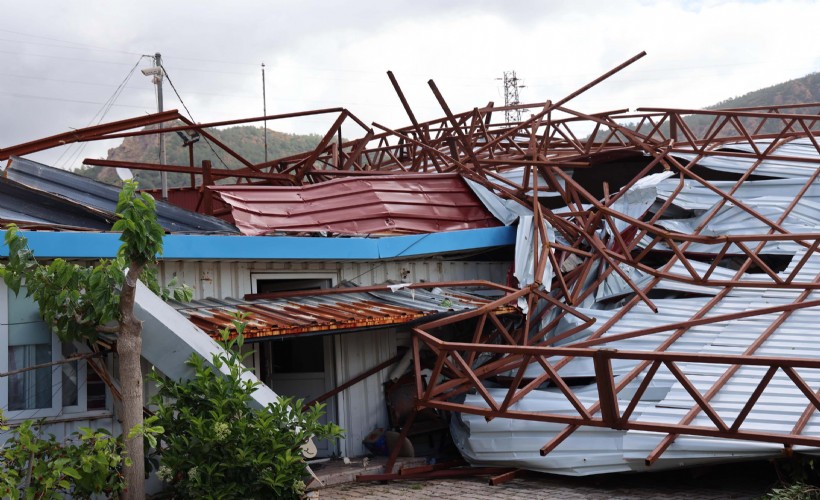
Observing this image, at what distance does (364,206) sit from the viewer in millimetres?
12570

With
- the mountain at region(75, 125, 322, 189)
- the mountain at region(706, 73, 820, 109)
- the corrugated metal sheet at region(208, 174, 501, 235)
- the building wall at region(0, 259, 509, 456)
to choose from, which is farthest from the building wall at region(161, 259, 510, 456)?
the mountain at region(706, 73, 820, 109)

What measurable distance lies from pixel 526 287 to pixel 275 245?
3206mm

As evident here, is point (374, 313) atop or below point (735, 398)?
atop

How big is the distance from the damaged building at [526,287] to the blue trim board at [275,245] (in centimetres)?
2

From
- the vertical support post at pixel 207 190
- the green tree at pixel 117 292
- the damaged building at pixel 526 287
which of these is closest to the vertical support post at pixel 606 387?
the damaged building at pixel 526 287

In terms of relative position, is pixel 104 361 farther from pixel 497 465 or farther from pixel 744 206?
pixel 744 206

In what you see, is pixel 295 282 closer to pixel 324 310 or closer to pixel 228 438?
pixel 324 310

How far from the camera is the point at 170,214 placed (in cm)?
1115

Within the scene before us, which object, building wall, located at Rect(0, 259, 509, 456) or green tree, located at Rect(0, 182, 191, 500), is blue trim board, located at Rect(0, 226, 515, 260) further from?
green tree, located at Rect(0, 182, 191, 500)

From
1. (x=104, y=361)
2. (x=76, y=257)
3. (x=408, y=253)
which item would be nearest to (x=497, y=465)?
(x=408, y=253)

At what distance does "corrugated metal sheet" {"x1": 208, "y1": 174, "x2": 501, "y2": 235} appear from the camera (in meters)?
11.7

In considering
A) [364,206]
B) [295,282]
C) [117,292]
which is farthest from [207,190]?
[117,292]

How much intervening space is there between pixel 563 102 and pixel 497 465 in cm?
607

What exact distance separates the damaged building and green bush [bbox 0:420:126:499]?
990mm
